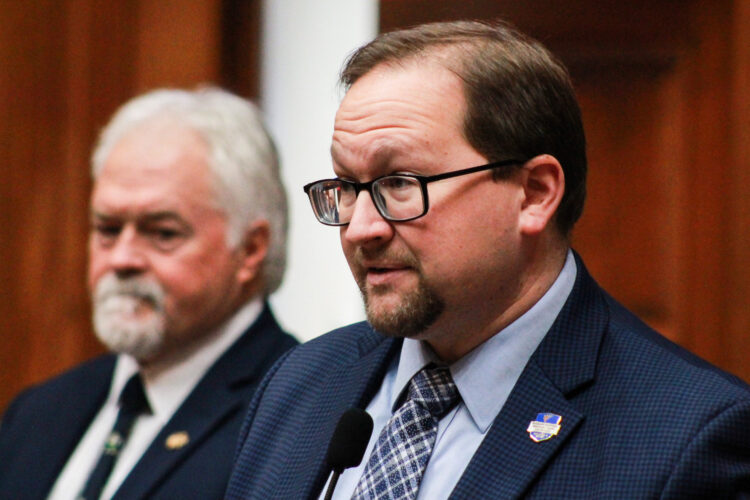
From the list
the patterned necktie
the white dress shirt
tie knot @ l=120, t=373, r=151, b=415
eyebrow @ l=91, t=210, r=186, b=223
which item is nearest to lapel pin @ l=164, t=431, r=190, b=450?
the white dress shirt

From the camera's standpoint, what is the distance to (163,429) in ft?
8.73

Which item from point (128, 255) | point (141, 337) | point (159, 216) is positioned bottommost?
point (141, 337)

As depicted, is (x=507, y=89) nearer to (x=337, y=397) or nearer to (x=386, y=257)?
(x=386, y=257)

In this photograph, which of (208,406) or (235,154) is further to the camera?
(235,154)

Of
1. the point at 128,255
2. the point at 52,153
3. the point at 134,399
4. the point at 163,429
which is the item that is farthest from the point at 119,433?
the point at 52,153

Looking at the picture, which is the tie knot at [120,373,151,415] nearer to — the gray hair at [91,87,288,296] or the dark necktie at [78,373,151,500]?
the dark necktie at [78,373,151,500]

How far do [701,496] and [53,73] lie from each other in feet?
10.7

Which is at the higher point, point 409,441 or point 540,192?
point 540,192

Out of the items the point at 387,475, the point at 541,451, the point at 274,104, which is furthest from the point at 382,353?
the point at 274,104

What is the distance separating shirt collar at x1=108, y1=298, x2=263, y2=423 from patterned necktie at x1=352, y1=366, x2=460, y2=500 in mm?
1120

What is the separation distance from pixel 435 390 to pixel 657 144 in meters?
1.69

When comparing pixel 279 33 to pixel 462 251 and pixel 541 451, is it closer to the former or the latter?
pixel 462 251

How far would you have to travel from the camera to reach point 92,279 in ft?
9.87

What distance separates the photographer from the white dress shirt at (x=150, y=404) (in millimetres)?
2777
